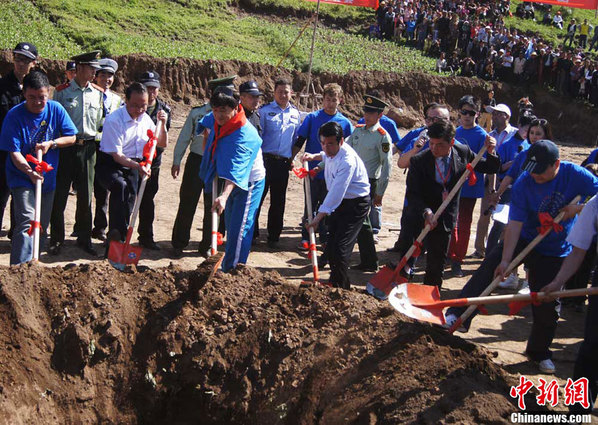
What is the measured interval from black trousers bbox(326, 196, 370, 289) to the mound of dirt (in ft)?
3.82

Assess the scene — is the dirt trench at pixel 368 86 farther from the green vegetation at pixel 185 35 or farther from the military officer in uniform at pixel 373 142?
the military officer in uniform at pixel 373 142

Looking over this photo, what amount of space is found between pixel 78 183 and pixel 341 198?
3.19m

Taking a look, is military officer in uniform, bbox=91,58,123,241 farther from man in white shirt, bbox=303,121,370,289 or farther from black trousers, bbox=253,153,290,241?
man in white shirt, bbox=303,121,370,289

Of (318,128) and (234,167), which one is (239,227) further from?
(318,128)

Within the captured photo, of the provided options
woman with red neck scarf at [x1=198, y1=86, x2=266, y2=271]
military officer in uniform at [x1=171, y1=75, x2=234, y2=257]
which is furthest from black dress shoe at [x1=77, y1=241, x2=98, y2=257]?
woman with red neck scarf at [x1=198, y1=86, x2=266, y2=271]

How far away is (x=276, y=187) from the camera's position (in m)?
9.31

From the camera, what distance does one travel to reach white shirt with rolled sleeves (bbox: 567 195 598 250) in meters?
5.17

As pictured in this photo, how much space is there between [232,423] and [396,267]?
2.48m

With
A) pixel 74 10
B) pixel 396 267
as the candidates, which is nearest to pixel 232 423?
pixel 396 267

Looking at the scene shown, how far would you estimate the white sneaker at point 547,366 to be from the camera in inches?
244

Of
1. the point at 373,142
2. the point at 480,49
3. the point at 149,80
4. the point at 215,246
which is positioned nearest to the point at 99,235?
the point at 149,80

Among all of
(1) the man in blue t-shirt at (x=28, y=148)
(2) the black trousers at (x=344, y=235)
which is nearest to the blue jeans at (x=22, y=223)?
(1) the man in blue t-shirt at (x=28, y=148)

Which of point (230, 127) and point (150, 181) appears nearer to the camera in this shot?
point (230, 127)

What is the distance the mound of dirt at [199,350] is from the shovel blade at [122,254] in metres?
1.02
